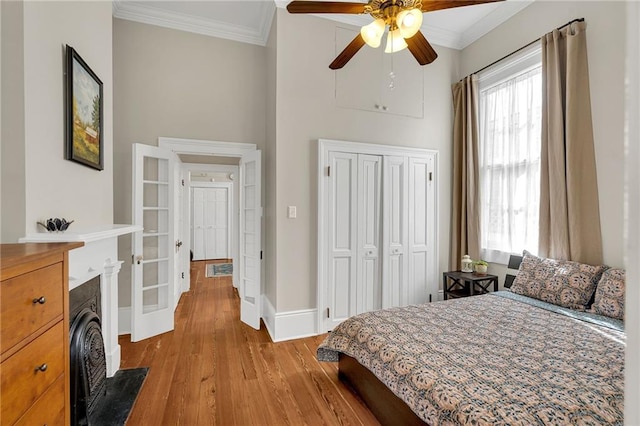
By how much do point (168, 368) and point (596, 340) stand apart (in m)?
3.11

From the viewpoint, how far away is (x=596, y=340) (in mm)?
1776

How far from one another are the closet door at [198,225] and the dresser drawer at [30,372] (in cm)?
669

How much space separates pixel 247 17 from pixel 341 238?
8.94 feet

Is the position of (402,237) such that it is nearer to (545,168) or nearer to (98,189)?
(545,168)

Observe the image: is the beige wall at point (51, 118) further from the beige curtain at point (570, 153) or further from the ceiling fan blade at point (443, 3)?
the beige curtain at point (570, 153)

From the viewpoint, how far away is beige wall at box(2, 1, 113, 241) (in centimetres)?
145

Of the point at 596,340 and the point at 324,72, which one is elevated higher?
the point at 324,72

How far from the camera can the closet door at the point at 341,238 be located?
323 cm

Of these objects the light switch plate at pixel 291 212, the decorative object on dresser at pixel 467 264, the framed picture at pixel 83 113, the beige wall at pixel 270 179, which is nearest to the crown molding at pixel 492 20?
the beige wall at pixel 270 179

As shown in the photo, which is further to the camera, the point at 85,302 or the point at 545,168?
the point at 545,168

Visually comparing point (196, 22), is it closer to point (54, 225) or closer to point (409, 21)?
point (409, 21)

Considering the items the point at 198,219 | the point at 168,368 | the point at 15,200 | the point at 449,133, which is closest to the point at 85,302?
the point at 15,200

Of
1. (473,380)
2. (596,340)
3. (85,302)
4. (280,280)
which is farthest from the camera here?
(280,280)

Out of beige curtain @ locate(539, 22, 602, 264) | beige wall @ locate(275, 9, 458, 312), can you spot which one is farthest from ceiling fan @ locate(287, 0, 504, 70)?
beige curtain @ locate(539, 22, 602, 264)
